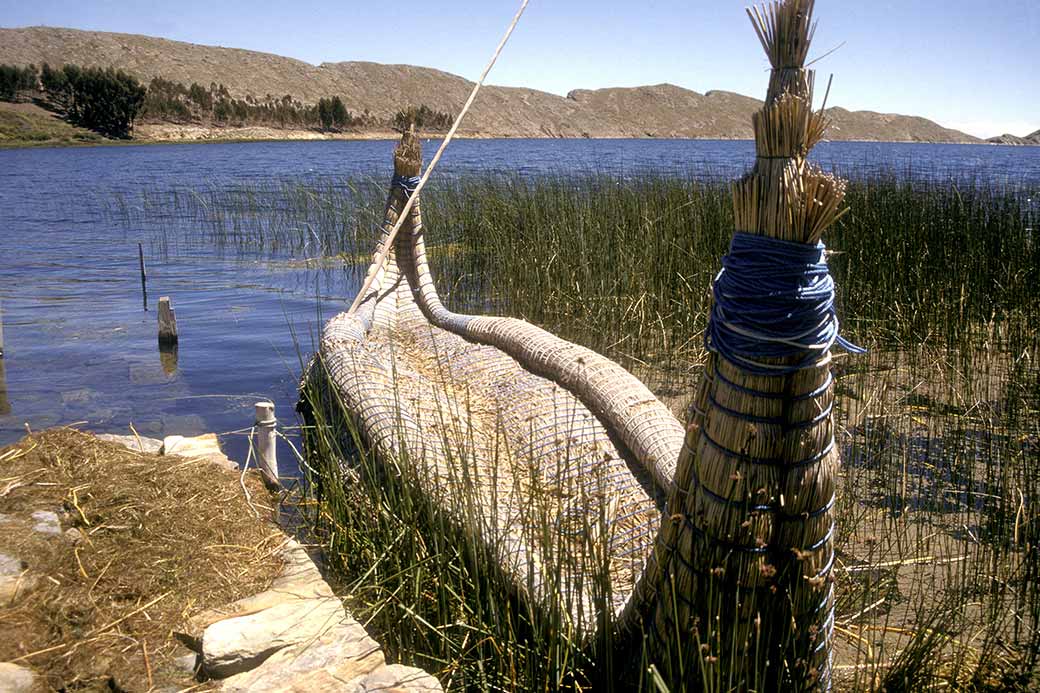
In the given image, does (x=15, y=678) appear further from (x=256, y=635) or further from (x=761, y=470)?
(x=761, y=470)

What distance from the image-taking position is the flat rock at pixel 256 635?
1.92 meters

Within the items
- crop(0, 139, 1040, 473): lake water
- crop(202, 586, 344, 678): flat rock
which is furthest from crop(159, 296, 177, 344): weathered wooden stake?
crop(202, 586, 344, 678): flat rock

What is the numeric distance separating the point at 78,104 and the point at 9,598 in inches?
1562

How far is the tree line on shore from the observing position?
114 feet

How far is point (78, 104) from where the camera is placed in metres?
35.8

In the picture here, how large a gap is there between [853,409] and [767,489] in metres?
2.79

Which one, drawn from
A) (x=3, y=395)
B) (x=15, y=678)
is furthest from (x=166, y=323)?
(x=15, y=678)

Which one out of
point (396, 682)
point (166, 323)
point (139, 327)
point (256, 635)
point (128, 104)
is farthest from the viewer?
point (128, 104)

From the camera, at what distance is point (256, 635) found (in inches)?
77.1

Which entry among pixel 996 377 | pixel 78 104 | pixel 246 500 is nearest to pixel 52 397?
pixel 246 500

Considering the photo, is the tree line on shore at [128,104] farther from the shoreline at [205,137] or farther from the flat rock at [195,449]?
the flat rock at [195,449]

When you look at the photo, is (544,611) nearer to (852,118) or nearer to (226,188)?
(226,188)

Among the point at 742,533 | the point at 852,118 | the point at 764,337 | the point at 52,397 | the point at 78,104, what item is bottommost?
the point at 52,397

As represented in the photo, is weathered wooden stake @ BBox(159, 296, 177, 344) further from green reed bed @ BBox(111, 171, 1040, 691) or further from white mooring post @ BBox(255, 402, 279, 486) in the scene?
white mooring post @ BBox(255, 402, 279, 486)
